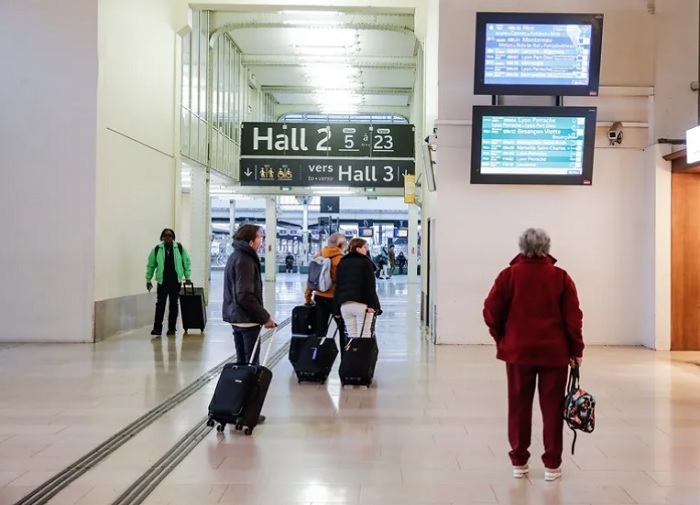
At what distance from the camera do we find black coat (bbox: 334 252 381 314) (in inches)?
256

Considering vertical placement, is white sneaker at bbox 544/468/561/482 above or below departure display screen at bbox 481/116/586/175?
below

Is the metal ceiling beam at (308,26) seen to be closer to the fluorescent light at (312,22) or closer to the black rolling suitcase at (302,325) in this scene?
the fluorescent light at (312,22)

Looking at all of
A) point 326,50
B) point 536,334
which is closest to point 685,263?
point 536,334

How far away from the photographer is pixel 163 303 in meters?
10.0

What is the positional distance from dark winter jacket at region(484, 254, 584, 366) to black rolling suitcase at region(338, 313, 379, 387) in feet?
9.13

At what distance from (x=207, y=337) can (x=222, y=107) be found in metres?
8.89

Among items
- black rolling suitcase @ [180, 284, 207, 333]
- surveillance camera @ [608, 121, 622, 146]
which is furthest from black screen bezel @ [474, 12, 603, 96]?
black rolling suitcase @ [180, 284, 207, 333]

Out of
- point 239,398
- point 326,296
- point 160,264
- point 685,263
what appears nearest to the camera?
point 239,398

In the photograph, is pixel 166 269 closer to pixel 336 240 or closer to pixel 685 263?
pixel 336 240

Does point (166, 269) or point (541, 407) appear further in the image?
point (166, 269)

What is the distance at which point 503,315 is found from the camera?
3.85m

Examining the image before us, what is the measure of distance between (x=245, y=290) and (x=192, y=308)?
18.2ft

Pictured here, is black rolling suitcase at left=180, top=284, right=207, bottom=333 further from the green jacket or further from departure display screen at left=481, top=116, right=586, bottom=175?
departure display screen at left=481, top=116, right=586, bottom=175

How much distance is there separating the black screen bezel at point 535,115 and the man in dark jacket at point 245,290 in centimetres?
435
